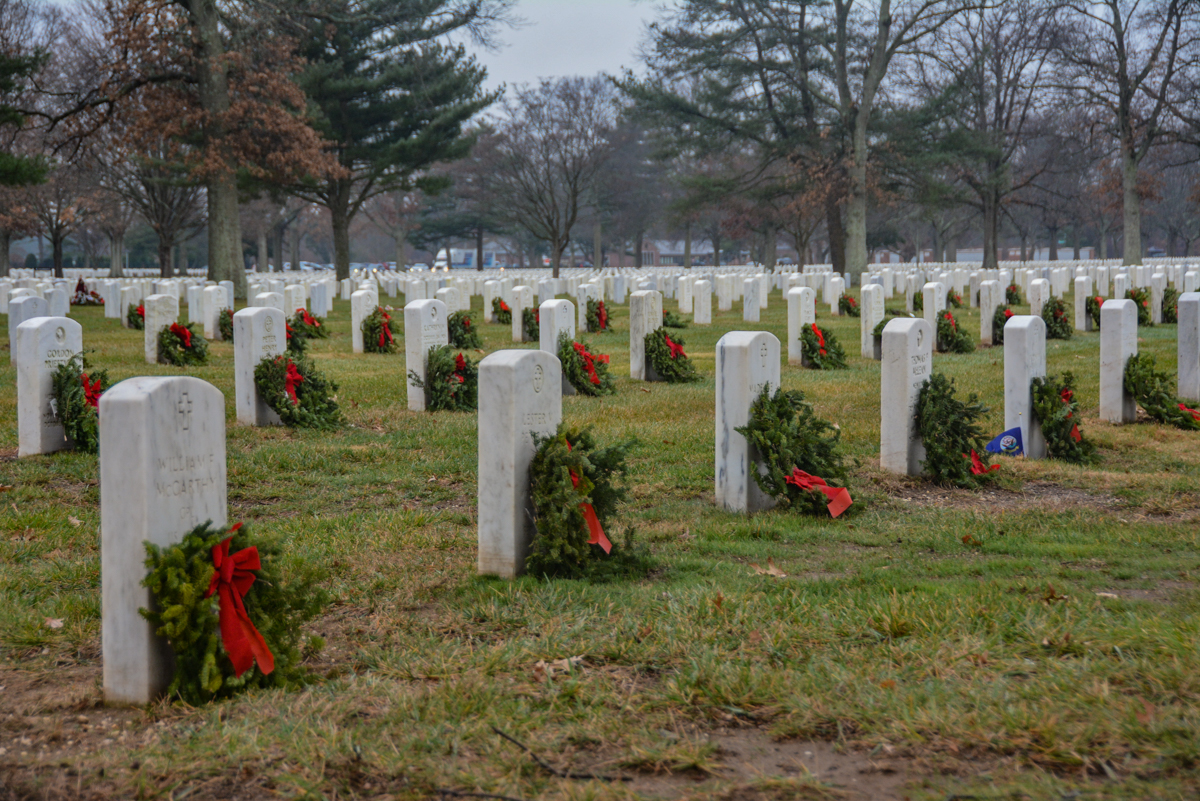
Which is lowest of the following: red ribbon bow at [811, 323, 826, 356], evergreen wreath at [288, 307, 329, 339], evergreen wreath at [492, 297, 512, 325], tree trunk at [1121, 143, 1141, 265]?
red ribbon bow at [811, 323, 826, 356]

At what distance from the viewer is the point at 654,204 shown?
60.8 m

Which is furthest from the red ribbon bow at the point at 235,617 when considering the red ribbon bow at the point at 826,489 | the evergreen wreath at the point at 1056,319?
the evergreen wreath at the point at 1056,319

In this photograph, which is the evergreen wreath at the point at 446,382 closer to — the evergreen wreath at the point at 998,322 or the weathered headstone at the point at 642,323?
the weathered headstone at the point at 642,323

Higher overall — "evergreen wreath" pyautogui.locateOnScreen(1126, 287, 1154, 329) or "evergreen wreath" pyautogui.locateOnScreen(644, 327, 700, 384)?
"evergreen wreath" pyautogui.locateOnScreen(1126, 287, 1154, 329)

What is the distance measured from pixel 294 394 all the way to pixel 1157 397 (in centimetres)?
780

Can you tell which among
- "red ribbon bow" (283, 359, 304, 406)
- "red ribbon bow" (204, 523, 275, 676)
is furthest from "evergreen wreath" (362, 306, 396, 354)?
"red ribbon bow" (204, 523, 275, 676)

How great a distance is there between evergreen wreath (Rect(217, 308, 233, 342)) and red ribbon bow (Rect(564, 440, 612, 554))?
12.8m

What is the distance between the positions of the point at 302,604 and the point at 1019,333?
599 centimetres

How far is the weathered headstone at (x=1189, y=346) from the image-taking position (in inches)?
396

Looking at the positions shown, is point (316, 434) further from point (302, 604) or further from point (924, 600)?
point (924, 600)

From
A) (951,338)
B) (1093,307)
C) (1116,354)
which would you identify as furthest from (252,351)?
(1093,307)

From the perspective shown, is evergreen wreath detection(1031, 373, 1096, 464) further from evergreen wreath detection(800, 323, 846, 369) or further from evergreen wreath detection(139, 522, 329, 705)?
evergreen wreath detection(139, 522, 329, 705)

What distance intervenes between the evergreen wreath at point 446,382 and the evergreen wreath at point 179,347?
15.3ft

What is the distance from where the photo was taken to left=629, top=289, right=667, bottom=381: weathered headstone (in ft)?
39.7
